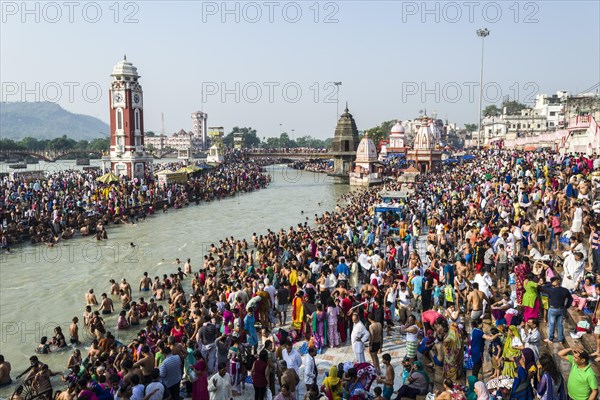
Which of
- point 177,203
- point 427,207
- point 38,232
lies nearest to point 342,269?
point 427,207

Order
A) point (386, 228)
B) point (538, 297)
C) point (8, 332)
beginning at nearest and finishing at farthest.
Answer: point (538, 297)
point (8, 332)
point (386, 228)

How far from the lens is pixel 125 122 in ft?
136

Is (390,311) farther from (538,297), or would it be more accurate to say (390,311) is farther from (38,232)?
(38,232)

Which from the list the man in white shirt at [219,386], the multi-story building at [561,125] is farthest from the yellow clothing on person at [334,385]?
the multi-story building at [561,125]

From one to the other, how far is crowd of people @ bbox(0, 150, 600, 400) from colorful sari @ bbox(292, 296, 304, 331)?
0.8 inches

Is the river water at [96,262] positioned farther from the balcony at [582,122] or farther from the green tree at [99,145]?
the green tree at [99,145]

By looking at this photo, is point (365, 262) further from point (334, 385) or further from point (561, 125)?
point (561, 125)

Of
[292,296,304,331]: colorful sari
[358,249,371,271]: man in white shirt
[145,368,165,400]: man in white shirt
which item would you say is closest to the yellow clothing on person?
[145,368,165,400]: man in white shirt

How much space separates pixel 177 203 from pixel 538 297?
3089 centimetres

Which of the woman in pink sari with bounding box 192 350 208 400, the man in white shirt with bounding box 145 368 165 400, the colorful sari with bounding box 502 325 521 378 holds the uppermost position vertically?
the colorful sari with bounding box 502 325 521 378

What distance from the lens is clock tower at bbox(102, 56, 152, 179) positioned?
41231 millimetres

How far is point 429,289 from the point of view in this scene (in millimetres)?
9898

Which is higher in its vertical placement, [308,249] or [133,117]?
[133,117]

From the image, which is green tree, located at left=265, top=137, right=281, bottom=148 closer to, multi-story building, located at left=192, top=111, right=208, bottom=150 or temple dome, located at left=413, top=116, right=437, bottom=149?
multi-story building, located at left=192, top=111, right=208, bottom=150
